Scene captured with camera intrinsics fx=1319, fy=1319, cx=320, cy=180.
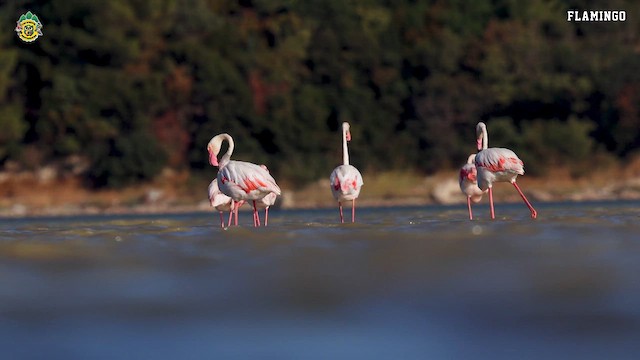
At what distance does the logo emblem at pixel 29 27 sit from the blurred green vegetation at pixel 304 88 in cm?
41

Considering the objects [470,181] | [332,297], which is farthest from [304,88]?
[332,297]

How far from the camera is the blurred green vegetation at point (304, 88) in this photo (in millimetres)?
45250

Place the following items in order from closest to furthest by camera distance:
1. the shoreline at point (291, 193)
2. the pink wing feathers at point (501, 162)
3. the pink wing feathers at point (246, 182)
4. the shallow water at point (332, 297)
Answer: the shallow water at point (332, 297) → the pink wing feathers at point (246, 182) → the pink wing feathers at point (501, 162) → the shoreline at point (291, 193)

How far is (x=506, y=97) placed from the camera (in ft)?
153

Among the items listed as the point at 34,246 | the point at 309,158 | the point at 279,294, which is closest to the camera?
the point at 279,294

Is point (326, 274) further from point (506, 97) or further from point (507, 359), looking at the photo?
point (506, 97)

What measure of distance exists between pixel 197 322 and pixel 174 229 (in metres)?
11.6

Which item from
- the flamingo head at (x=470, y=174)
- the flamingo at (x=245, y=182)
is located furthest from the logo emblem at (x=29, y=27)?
the flamingo at (x=245, y=182)

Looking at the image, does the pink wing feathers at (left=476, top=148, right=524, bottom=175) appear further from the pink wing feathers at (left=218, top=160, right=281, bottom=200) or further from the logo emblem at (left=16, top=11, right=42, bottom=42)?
the logo emblem at (left=16, top=11, right=42, bottom=42)

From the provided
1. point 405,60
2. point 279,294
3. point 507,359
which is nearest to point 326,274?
point 279,294

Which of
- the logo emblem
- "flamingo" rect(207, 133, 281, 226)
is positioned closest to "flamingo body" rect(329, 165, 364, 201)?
"flamingo" rect(207, 133, 281, 226)

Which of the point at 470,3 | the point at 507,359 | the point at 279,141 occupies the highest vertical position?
the point at 470,3

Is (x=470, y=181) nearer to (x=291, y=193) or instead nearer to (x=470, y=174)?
(x=470, y=174)

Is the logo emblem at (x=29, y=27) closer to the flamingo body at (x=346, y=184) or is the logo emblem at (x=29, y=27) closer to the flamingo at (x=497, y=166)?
the flamingo body at (x=346, y=184)
